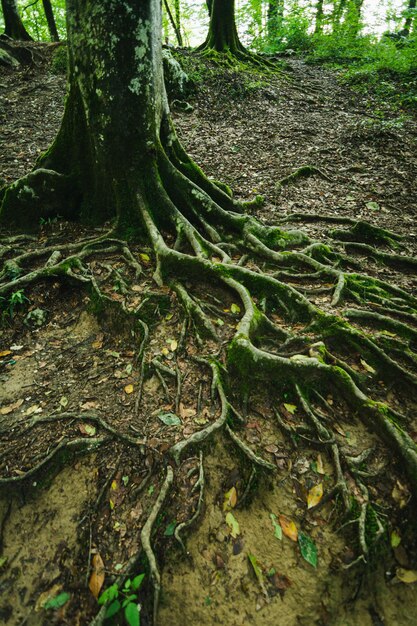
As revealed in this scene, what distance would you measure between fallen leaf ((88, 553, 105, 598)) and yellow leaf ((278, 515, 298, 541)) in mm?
1391

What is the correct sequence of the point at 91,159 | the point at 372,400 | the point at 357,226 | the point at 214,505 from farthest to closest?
the point at 357,226
the point at 91,159
the point at 372,400
the point at 214,505

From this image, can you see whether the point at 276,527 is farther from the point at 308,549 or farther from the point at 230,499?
the point at 230,499

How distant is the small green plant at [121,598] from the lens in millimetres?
2163

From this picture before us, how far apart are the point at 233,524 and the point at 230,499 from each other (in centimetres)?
18

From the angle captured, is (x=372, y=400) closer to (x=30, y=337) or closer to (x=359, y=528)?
(x=359, y=528)

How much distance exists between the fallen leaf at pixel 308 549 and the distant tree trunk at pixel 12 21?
1719 cm

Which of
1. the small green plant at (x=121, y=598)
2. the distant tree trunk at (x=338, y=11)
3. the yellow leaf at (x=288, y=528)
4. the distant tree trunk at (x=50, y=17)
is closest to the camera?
the small green plant at (x=121, y=598)

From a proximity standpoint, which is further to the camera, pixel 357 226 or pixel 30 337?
pixel 357 226

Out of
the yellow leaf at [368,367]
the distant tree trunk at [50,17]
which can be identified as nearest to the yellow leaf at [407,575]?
the yellow leaf at [368,367]

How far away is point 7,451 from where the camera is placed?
2910 mm

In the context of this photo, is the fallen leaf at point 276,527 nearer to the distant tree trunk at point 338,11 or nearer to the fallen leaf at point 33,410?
the fallen leaf at point 33,410

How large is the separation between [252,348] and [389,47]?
52.8 feet

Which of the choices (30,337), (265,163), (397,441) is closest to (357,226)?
(265,163)

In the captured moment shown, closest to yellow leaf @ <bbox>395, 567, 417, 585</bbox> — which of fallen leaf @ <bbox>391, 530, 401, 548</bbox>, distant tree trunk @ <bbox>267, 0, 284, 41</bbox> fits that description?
fallen leaf @ <bbox>391, 530, 401, 548</bbox>
